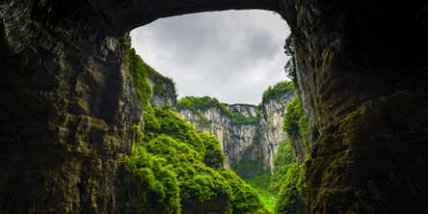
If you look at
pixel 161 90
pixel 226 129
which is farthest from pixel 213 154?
pixel 226 129

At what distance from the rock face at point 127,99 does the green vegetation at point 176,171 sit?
2.69m

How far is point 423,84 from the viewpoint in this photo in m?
8.55

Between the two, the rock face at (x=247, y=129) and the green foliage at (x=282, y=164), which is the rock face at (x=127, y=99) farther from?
the rock face at (x=247, y=129)

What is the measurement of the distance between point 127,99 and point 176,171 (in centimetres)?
1173

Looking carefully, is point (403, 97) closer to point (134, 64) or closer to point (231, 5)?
point (231, 5)

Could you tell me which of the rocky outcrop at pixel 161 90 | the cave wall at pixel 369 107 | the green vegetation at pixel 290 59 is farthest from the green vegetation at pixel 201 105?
the cave wall at pixel 369 107

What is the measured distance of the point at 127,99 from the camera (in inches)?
778

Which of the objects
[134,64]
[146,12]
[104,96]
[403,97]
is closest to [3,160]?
[104,96]

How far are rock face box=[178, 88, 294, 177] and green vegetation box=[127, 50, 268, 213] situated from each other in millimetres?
30688

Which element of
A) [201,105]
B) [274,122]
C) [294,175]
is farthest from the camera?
[201,105]

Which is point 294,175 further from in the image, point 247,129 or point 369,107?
point 247,129

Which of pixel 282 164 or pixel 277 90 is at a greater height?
pixel 277 90

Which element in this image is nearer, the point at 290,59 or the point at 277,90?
the point at 290,59

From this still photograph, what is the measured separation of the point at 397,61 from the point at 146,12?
13.0m
